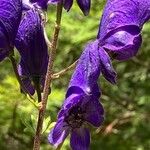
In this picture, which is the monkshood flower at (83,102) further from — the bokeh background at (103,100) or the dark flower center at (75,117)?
the bokeh background at (103,100)

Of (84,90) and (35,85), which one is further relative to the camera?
(35,85)

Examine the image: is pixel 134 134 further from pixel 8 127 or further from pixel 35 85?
pixel 35 85

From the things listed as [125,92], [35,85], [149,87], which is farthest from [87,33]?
[35,85]

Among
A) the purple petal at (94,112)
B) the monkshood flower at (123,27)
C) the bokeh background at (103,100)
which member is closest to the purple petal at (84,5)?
the monkshood flower at (123,27)

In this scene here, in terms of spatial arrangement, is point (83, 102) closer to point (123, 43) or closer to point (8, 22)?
point (123, 43)

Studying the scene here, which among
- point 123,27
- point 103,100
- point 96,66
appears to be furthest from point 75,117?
point 103,100

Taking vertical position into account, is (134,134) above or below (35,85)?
below
